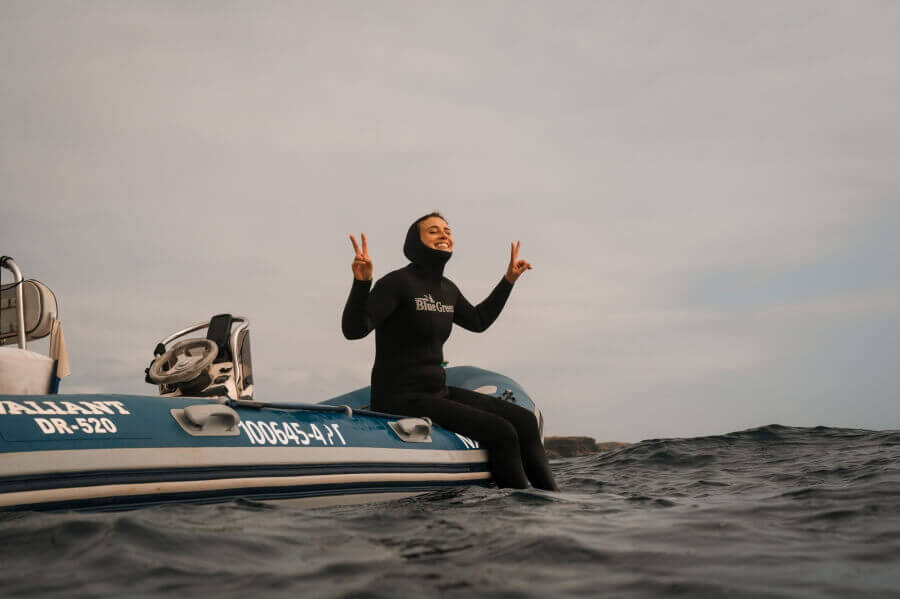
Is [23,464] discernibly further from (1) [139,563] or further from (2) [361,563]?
(2) [361,563]

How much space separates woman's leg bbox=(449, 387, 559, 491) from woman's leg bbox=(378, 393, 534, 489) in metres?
0.10

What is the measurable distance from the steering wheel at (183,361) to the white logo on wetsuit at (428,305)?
5.81 feet

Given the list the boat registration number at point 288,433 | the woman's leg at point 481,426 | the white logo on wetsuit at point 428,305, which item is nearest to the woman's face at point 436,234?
the white logo on wetsuit at point 428,305

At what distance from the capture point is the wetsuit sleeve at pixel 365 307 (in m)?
4.71

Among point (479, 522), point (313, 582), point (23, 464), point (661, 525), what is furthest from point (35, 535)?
point (661, 525)

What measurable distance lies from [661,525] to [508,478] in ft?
6.18

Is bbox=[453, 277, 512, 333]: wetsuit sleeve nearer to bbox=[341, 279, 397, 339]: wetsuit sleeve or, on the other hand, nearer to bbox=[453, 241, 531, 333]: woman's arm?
bbox=[453, 241, 531, 333]: woman's arm

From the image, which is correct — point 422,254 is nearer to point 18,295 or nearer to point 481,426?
point 481,426

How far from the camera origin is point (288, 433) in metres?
4.52

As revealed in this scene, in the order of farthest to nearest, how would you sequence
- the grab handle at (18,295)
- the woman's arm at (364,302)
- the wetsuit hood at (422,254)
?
the wetsuit hood at (422,254)
the grab handle at (18,295)
the woman's arm at (364,302)

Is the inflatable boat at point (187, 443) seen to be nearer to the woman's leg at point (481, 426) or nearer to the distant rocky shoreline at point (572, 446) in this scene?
the woman's leg at point (481, 426)

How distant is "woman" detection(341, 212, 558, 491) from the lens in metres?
5.22

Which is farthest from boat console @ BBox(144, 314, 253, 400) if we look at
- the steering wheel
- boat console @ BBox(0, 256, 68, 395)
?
boat console @ BBox(0, 256, 68, 395)

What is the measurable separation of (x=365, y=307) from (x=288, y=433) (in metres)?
0.91
